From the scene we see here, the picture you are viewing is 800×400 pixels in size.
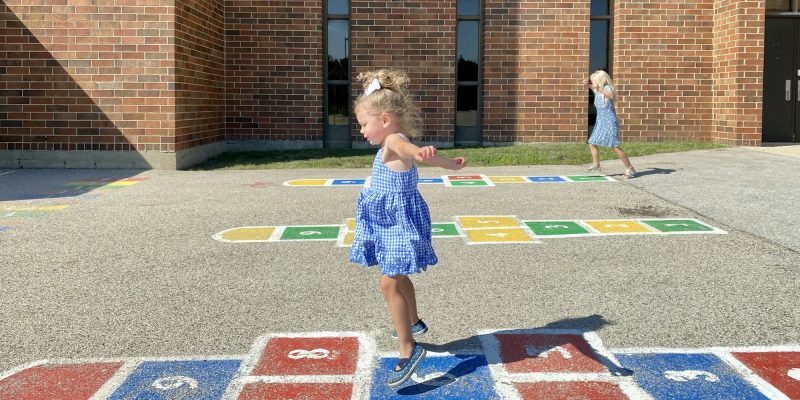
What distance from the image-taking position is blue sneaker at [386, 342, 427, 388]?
4.14 m

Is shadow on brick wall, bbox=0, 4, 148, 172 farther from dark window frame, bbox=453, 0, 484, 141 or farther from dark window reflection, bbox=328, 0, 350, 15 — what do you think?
dark window frame, bbox=453, 0, 484, 141

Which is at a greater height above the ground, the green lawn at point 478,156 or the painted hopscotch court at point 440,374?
the green lawn at point 478,156

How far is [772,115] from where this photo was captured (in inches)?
753

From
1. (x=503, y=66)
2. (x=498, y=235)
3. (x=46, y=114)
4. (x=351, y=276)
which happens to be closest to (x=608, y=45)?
(x=503, y=66)

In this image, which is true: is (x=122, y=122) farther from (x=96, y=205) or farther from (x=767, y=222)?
(x=767, y=222)

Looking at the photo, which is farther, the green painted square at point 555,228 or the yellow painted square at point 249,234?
the green painted square at point 555,228

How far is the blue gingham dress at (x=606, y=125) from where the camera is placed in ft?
42.4

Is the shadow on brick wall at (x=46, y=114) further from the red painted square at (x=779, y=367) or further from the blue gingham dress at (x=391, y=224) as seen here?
the red painted square at (x=779, y=367)

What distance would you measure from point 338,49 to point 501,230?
11039mm

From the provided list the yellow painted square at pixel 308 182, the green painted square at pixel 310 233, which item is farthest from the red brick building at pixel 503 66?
the green painted square at pixel 310 233

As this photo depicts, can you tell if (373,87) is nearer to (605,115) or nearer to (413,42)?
(605,115)

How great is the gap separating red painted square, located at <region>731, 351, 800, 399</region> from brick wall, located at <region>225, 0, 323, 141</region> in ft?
47.8

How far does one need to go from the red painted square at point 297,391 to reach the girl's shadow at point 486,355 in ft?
0.94

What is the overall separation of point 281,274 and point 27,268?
82.2 inches
